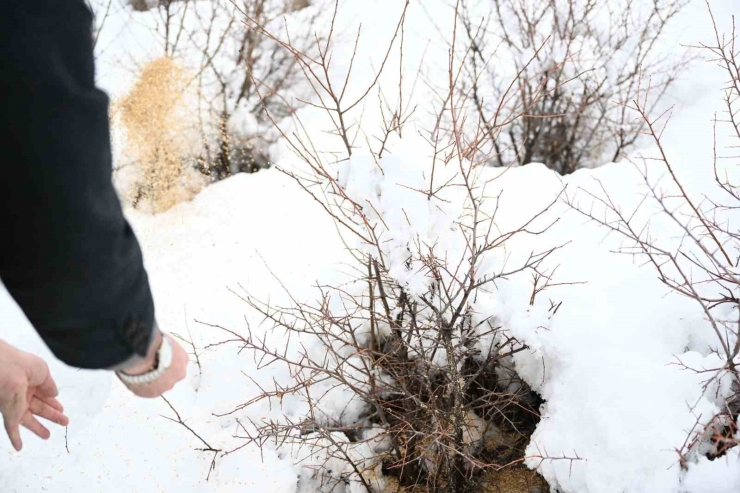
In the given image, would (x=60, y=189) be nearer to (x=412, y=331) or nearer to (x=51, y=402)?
(x=51, y=402)

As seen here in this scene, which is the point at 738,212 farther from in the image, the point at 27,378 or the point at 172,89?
the point at 172,89

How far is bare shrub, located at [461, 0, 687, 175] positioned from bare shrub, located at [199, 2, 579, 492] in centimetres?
249

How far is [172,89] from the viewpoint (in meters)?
5.77

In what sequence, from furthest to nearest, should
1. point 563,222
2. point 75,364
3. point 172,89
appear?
1. point 172,89
2. point 563,222
3. point 75,364

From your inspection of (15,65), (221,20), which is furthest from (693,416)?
(221,20)

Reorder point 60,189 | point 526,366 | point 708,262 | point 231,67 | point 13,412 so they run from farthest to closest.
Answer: point 231,67 < point 526,366 < point 708,262 < point 13,412 < point 60,189

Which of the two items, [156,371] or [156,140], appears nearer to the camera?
[156,371]

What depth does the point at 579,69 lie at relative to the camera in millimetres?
5156

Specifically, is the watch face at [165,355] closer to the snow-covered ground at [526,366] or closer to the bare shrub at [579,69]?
the snow-covered ground at [526,366]

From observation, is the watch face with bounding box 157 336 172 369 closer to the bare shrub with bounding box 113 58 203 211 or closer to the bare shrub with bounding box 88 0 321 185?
the bare shrub with bounding box 113 58 203 211

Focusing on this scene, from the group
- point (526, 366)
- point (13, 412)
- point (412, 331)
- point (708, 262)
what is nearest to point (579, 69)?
point (708, 262)

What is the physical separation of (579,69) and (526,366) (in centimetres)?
344

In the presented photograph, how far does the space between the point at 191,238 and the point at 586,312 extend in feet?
10.9

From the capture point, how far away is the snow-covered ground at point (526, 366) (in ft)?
7.62
